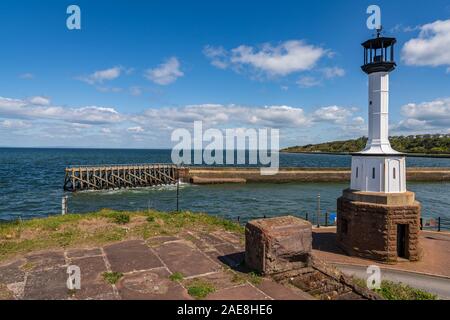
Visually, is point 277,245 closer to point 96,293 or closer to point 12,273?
point 96,293

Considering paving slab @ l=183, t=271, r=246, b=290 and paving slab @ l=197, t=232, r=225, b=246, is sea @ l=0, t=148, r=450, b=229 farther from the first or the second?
paving slab @ l=183, t=271, r=246, b=290

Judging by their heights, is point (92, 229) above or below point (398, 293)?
above

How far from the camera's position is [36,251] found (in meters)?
8.74

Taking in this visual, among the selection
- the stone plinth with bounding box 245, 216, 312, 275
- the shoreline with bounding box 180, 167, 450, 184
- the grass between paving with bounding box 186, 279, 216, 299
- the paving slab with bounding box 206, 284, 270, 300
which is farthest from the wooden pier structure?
the paving slab with bounding box 206, 284, 270, 300

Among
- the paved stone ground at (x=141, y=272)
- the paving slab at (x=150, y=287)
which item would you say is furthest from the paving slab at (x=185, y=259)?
the paving slab at (x=150, y=287)

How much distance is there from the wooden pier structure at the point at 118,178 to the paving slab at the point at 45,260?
128 ft

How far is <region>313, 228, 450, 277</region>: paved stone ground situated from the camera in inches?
549

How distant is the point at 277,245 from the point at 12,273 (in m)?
6.50

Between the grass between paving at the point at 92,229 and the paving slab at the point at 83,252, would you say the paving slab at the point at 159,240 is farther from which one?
the paving slab at the point at 83,252

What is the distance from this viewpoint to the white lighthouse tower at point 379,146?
1517 centimetres

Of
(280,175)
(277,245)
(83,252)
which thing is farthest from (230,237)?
(280,175)

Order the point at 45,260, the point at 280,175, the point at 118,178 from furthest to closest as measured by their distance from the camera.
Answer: the point at 280,175 < the point at 118,178 < the point at 45,260

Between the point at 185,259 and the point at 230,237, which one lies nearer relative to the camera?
the point at 185,259

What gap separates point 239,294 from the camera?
20.3 feet
